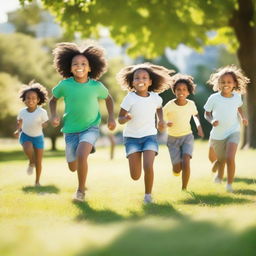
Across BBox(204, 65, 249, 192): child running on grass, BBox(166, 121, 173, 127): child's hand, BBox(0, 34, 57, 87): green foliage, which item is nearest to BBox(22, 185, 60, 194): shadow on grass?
BBox(166, 121, 173, 127): child's hand

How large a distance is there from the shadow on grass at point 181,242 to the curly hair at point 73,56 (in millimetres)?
4341

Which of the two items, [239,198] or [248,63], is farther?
[248,63]

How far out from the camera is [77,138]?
8.20 meters

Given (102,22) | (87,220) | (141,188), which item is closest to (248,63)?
(102,22)

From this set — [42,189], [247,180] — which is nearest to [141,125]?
[42,189]

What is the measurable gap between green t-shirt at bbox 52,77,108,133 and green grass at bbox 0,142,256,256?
3.36 feet

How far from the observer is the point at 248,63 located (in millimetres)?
20375

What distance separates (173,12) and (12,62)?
15.5 meters

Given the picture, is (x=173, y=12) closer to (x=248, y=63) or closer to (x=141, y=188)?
(x=248, y=63)

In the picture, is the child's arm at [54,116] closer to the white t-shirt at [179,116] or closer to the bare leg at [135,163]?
the bare leg at [135,163]

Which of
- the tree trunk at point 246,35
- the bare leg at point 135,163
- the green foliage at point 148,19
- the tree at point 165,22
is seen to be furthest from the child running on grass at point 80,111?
the tree trunk at point 246,35

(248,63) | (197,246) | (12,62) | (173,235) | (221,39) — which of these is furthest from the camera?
(12,62)

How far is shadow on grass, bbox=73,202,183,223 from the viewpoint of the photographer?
662cm

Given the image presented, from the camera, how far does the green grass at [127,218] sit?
4.03 m
